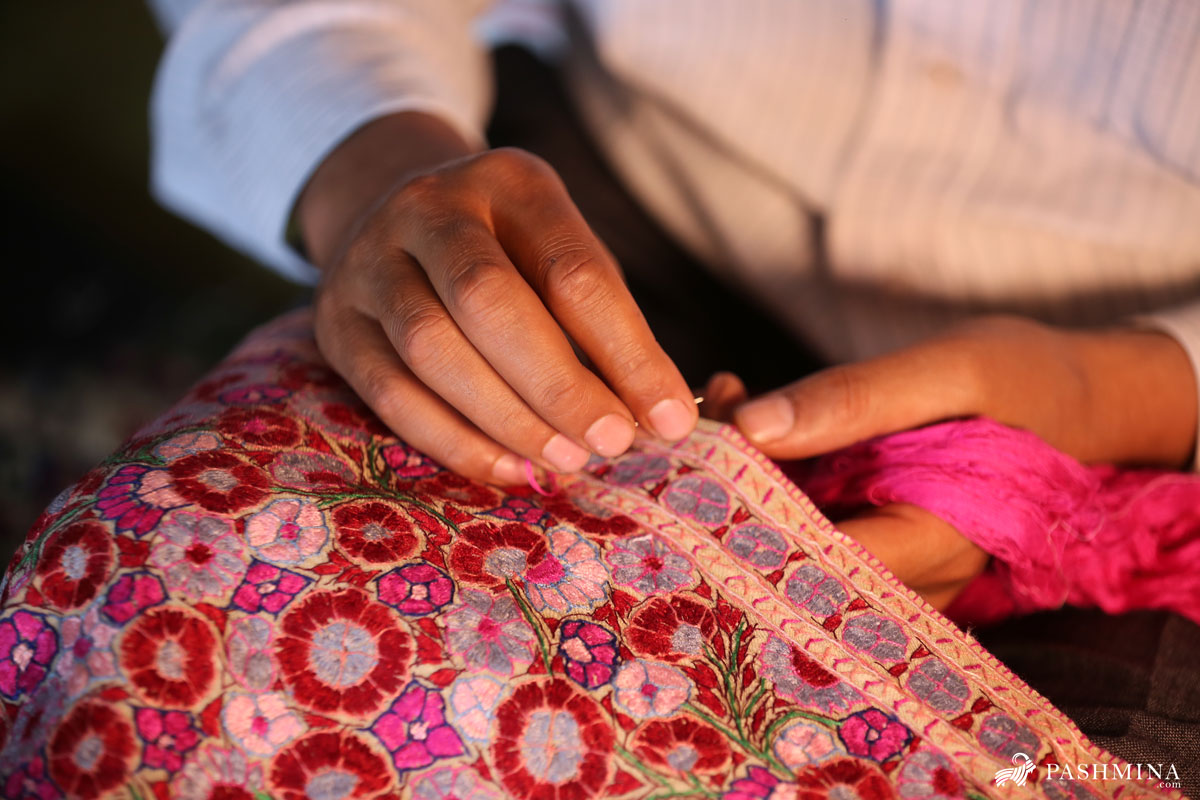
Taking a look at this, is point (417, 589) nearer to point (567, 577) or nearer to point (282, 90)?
point (567, 577)

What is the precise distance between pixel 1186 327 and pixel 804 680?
51 cm

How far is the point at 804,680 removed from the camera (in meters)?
0.51

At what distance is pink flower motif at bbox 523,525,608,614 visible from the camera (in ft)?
1.68

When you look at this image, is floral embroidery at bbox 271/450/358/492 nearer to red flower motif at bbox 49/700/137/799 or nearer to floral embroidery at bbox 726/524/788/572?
red flower motif at bbox 49/700/137/799

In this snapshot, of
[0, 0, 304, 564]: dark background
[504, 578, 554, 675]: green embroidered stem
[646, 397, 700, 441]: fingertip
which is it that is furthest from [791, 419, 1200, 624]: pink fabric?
[0, 0, 304, 564]: dark background

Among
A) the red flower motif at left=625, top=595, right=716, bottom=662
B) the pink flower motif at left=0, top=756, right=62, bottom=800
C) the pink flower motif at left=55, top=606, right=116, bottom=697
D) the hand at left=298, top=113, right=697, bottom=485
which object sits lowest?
the red flower motif at left=625, top=595, right=716, bottom=662

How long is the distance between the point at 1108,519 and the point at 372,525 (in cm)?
56

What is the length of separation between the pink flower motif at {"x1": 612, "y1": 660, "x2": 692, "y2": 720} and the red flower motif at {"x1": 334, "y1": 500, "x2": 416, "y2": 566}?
0.15m

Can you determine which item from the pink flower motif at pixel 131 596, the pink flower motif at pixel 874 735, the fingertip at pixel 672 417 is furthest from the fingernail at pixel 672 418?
the pink flower motif at pixel 131 596

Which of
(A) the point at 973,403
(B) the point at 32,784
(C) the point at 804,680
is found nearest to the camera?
(B) the point at 32,784

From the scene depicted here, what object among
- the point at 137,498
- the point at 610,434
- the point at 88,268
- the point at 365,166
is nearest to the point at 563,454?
the point at 610,434

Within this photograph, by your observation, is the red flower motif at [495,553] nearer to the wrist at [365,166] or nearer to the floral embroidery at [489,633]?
the floral embroidery at [489,633]

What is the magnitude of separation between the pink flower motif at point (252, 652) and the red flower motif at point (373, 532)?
A: 0.06 m

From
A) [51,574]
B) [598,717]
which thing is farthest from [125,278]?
[598,717]
